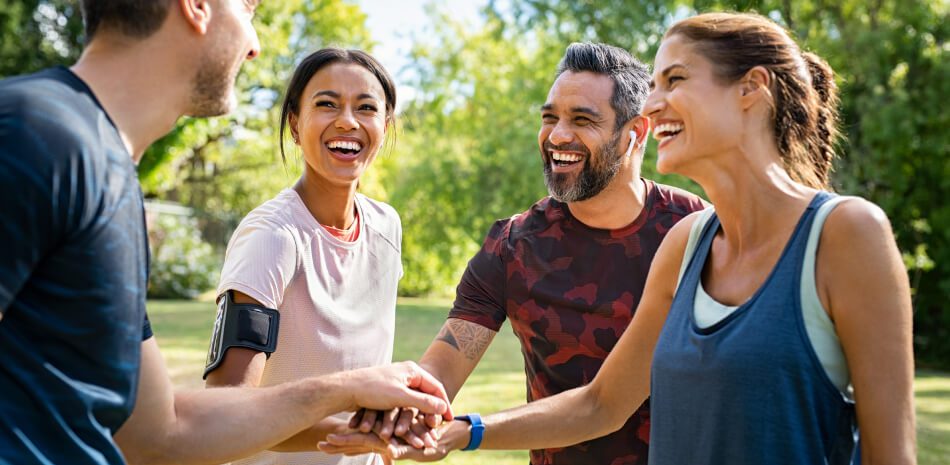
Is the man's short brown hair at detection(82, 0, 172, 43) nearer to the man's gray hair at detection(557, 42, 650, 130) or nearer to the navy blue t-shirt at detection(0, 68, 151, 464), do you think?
the navy blue t-shirt at detection(0, 68, 151, 464)

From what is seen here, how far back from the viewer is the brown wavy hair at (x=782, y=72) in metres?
2.36

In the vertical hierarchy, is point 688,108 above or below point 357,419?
above

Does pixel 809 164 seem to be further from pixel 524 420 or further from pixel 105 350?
pixel 105 350

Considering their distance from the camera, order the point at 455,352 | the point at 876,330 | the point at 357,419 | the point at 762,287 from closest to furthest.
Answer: the point at 876,330
the point at 762,287
the point at 357,419
the point at 455,352

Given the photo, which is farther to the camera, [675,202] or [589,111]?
[589,111]

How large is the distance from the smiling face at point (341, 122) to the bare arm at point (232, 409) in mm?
829

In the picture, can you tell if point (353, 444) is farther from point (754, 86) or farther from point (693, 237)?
point (754, 86)

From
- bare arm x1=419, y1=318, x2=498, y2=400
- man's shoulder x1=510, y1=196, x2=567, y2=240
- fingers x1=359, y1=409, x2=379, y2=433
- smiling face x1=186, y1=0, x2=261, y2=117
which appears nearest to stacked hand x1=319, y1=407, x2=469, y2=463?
fingers x1=359, y1=409, x2=379, y2=433

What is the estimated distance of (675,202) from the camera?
12.2ft

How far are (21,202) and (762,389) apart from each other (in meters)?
1.53

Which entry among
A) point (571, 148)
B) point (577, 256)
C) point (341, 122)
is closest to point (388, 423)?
point (577, 256)

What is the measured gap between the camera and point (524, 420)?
10.2 ft

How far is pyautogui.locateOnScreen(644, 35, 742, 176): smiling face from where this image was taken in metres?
2.37

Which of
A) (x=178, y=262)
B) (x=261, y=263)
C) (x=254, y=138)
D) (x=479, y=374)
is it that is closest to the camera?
(x=261, y=263)
